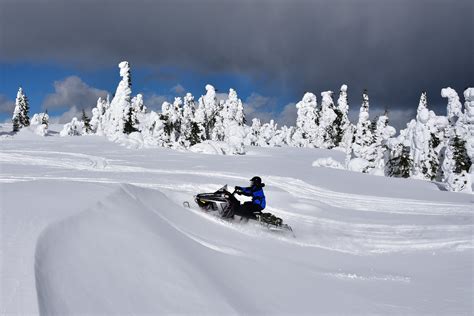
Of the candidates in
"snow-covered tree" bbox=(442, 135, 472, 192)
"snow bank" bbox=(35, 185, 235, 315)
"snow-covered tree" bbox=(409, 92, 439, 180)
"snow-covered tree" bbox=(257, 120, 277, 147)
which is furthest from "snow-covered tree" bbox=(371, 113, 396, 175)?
"snow-covered tree" bbox=(257, 120, 277, 147)

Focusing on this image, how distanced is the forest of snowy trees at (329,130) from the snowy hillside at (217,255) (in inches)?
454

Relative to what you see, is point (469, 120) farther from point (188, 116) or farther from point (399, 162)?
point (188, 116)

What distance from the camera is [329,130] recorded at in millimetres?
67750

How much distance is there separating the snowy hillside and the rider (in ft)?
1.43

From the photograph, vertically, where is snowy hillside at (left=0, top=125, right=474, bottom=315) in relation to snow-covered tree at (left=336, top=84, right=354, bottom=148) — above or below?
below

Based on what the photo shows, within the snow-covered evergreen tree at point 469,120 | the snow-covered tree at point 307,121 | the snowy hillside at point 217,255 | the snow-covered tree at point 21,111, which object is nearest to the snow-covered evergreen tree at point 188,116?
the snow-covered tree at point 307,121

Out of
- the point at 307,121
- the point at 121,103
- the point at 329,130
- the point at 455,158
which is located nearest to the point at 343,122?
the point at 329,130

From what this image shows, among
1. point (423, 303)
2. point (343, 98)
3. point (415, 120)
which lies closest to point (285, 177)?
point (423, 303)

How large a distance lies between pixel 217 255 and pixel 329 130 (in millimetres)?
63187

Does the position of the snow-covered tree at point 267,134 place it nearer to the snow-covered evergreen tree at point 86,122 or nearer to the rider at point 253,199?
the snow-covered evergreen tree at point 86,122

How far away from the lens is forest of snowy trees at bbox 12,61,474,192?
26.7 meters

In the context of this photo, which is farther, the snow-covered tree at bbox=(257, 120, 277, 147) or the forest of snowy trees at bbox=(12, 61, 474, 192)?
the snow-covered tree at bbox=(257, 120, 277, 147)

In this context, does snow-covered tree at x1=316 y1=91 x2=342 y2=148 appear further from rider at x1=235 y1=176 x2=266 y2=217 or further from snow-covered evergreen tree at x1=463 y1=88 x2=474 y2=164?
rider at x1=235 y1=176 x2=266 y2=217

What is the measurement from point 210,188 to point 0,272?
1139 cm
